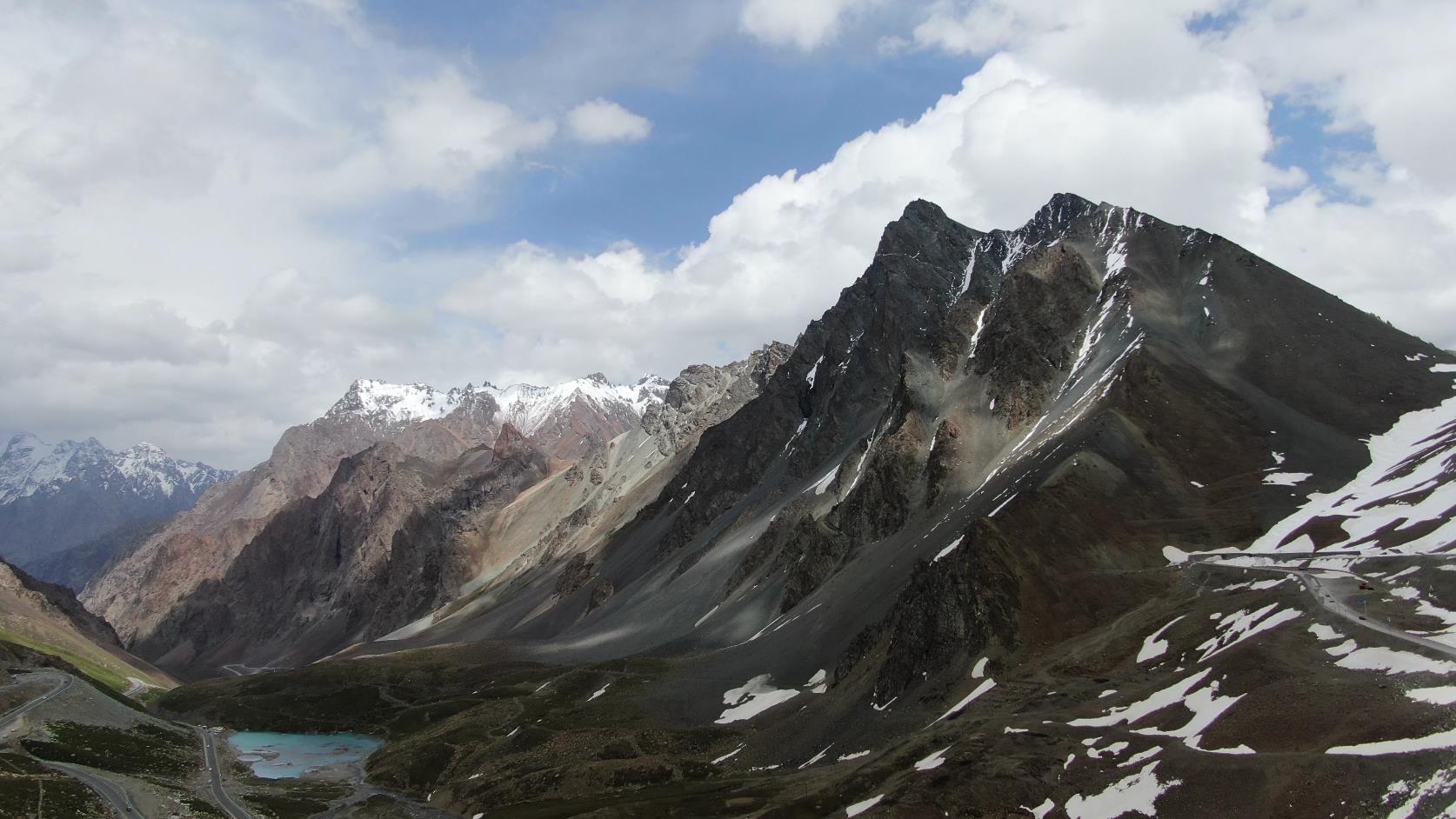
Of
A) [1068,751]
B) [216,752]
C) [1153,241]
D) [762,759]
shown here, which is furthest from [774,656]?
[1153,241]

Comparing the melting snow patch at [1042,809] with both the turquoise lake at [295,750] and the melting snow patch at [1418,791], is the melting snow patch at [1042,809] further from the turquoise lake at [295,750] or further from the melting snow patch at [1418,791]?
the turquoise lake at [295,750]

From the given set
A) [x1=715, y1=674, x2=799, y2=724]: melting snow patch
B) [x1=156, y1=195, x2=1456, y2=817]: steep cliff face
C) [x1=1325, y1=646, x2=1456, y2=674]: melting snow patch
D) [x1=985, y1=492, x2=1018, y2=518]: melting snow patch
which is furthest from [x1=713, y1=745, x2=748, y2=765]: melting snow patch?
[x1=1325, y1=646, x2=1456, y2=674]: melting snow patch

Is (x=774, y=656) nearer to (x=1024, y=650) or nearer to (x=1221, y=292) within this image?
(x=1024, y=650)

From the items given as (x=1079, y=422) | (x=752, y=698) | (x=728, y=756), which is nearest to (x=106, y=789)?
(x=728, y=756)

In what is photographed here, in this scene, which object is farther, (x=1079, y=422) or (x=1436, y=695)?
(x=1079, y=422)

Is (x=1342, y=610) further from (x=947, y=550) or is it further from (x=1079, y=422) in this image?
(x=1079, y=422)
